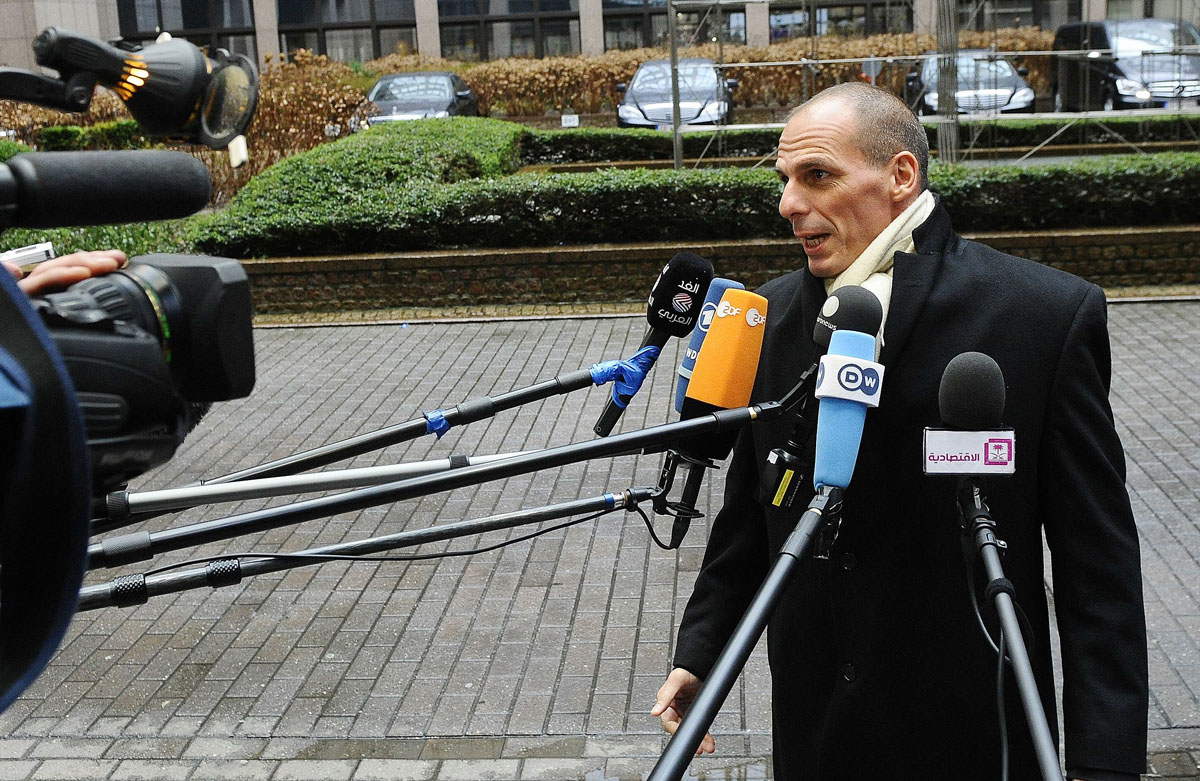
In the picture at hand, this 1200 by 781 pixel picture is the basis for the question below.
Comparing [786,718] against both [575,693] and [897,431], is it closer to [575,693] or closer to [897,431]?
[897,431]

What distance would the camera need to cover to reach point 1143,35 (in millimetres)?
22078

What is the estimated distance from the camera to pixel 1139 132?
19547 mm

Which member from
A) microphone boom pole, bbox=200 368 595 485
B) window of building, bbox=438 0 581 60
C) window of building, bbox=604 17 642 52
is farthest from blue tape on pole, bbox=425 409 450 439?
window of building, bbox=438 0 581 60

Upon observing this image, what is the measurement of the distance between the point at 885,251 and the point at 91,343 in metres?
1.60

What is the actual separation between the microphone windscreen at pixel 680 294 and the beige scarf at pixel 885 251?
436mm

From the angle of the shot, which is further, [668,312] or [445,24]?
[445,24]

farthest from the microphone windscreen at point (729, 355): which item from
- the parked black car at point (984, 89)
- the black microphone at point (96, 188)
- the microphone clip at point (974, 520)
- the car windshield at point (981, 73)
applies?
the car windshield at point (981, 73)

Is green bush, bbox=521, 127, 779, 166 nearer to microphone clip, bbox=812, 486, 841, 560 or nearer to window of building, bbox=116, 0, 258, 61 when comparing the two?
microphone clip, bbox=812, 486, 841, 560

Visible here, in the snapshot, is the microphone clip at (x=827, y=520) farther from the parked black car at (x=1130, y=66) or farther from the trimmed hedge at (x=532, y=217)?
the parked black car at (x=1130, y=66)

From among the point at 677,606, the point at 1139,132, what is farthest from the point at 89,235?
the point at 1139,132

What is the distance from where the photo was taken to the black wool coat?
234 centimetres

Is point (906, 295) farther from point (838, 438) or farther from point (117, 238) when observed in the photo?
point (117, 238)

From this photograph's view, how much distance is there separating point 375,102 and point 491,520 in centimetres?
2100

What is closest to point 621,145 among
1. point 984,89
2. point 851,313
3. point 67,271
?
point 984,89
